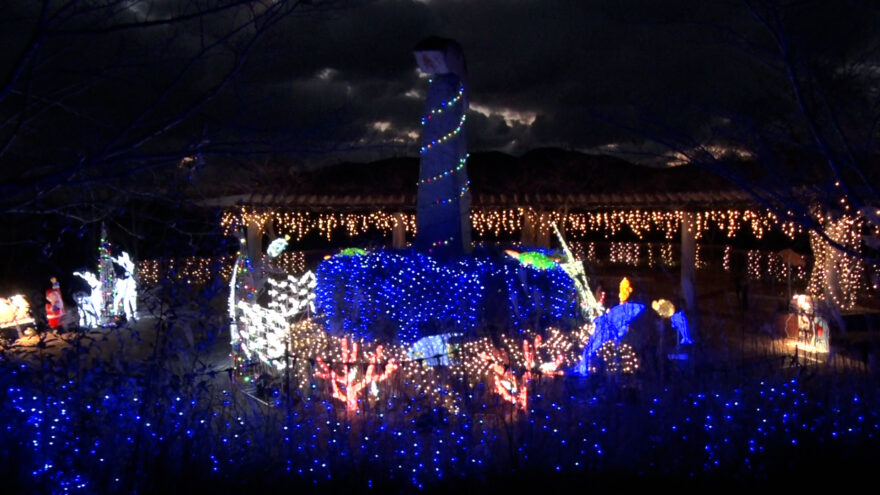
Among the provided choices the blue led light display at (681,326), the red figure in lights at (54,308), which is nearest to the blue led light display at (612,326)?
the blue led light display at (681,326)

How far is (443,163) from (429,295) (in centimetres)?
206

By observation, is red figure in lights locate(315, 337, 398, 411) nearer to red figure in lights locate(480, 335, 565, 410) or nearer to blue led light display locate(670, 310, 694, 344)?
red figure in lights locate(480, 335, 565, 410)

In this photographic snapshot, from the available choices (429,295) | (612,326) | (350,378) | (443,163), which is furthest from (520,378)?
(443,163)

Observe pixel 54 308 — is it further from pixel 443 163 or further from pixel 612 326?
pixel 612 326

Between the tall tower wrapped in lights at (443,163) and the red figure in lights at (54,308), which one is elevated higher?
the tall tower wrapped in lights at (443,163)

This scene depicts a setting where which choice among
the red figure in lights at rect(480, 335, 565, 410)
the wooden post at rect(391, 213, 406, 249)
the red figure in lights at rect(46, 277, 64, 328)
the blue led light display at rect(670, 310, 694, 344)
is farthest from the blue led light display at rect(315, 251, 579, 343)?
the wooden post at rect(391, 213, 406, 249)

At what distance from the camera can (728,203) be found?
13469 mm

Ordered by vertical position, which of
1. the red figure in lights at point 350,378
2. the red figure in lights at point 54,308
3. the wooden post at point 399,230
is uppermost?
the wooden post at point 399,230

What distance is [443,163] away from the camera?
30.2 feet

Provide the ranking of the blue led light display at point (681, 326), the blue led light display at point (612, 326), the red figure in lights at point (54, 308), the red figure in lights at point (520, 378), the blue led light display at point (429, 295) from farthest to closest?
the red figure in lights at point (54, 308) → the blue led light display at point (681, 326) → the blue led light display at point (429, 295) → the blue led light display at point (612, 326) → the red figure in lights at point (520, 378)

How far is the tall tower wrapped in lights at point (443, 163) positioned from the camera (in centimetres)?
918

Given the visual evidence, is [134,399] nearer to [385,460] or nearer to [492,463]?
[385,460]

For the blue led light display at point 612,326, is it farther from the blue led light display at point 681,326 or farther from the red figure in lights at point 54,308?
the red figure in lights at point 54,308

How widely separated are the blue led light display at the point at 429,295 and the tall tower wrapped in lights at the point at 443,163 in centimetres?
70
